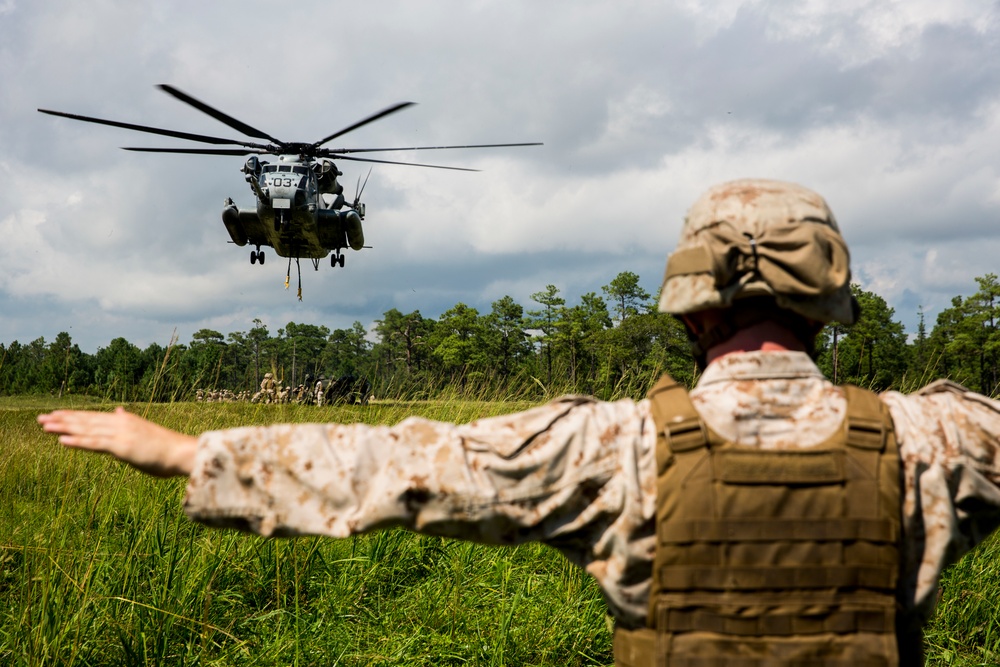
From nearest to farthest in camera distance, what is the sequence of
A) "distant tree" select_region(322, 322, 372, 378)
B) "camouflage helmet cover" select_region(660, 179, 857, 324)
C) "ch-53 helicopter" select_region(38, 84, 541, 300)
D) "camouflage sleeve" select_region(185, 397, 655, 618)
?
1. "camouflage sleeve" select_region(185, 397, 655, 618)
2. "camouflage helmet cover" select_region(660, 179, 857, 324)
3. "ch-53 helicopter" select_region(38, 84, 541, 300)
4. "distant tree" select_region(322, 322, 372, 378)

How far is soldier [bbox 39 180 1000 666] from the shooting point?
1.64m

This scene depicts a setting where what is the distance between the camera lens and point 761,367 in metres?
1.76

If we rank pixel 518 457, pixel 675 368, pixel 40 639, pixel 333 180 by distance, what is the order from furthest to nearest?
pixel 675 368 → pixel 333 180 → pixel 40 639 → pixel 518 457

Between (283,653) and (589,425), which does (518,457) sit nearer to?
(589,425)

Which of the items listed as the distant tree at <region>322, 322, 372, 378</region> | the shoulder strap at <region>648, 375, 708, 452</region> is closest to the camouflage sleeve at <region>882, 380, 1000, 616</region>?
the shoulder strap at <region>648, 375, 708, 452</region>

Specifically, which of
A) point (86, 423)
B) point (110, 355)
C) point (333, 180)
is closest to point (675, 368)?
point (333, 180)

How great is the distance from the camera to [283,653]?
388 cm

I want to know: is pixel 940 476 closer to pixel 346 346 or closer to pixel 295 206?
pixel 295 206

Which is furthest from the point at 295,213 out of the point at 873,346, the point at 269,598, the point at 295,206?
the point at 873,346

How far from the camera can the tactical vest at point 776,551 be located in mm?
1646

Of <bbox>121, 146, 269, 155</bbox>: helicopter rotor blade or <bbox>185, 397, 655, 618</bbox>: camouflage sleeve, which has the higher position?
<bbox>121, 146, 269, 155</bbox>: helicopter rotor blade

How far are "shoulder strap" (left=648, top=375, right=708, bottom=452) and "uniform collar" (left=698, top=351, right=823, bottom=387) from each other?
0.15 meters

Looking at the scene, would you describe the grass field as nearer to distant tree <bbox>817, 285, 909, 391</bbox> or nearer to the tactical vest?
the tactical vest

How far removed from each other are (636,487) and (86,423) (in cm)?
129
